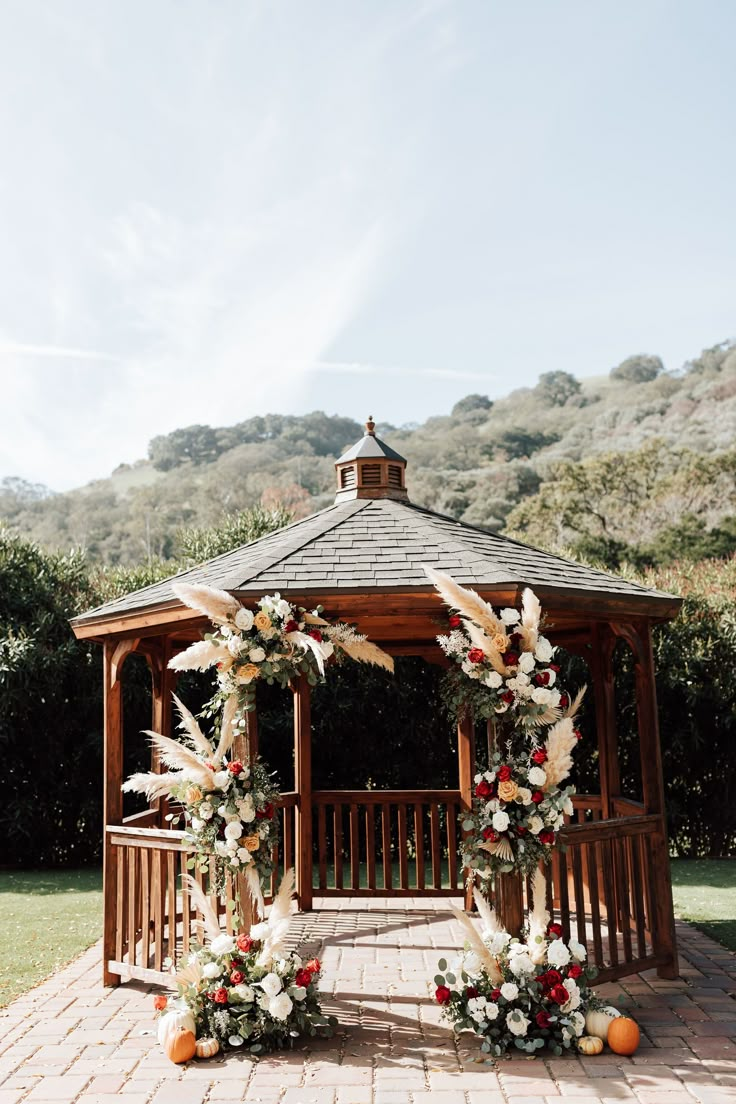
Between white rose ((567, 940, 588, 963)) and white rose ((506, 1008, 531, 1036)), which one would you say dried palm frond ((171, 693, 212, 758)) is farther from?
white rose ((567, 940, 588, 963))

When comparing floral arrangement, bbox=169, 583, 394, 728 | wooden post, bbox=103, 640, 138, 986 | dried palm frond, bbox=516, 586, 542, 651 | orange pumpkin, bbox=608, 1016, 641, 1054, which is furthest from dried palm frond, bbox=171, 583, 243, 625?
orange pumpkin, bbox=608, 1016, 641, 1054

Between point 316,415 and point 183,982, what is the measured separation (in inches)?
2277

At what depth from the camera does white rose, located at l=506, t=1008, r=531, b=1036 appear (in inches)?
184

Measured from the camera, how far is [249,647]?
→ 5227mm

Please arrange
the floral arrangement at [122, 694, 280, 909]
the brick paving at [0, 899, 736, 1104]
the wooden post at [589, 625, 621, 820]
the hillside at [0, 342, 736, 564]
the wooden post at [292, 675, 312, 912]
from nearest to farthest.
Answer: the brick paving at [0, 899, 736, 1104] < the floral arrangement at [122, 694, 280, 909] < the wooden post at [589, 625, 621, 820] < the wooden post at [292, 675, 312, 912] < the hillside at [0, 342, 736, 564]

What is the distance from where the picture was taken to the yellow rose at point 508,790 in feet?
16.3

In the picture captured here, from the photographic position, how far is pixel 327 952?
21.9 ft

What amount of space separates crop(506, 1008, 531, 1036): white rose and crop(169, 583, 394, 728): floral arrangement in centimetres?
196

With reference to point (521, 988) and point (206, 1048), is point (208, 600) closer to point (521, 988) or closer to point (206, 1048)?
point (206, 1048)

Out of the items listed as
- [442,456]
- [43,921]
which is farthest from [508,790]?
[442,456]

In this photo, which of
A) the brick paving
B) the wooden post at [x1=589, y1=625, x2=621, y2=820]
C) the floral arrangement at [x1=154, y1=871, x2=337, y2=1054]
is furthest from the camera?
the wooden post at [x1=589, y1=625, x2=621, y2=820]

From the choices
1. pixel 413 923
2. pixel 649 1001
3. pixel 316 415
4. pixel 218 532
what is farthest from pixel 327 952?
pixel 316 415

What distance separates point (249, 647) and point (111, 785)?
1851 mm

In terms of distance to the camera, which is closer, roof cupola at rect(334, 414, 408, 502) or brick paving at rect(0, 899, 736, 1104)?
brick paving at rect(0, 899, 736, 1104)
